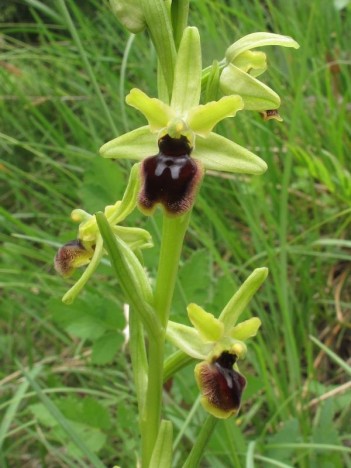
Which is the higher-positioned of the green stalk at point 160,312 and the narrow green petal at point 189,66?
the narrow green petal at point 189,66

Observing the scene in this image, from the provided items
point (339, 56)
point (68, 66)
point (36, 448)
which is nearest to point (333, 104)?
point (339, 56)

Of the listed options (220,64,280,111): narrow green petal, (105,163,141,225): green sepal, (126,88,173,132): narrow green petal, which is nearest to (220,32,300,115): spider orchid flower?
(220,64,280,111): narrow green petal

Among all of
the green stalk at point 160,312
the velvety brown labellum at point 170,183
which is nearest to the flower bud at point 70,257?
the green stalk at point 160,312

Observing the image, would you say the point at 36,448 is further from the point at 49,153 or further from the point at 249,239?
the point at 49,153

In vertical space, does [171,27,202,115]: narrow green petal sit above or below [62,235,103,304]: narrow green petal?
above

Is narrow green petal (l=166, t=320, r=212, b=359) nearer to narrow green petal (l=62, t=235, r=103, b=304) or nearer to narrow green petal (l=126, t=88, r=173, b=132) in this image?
narrow green petal (l=62, t=235, r=103, b=304)

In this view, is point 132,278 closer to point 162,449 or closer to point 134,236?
point 134,236

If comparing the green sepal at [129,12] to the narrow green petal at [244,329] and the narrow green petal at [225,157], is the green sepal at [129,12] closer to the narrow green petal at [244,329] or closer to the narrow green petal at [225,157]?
the narrow green petal at [225,157]
